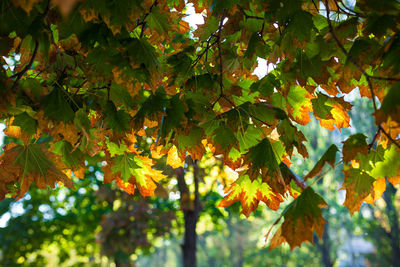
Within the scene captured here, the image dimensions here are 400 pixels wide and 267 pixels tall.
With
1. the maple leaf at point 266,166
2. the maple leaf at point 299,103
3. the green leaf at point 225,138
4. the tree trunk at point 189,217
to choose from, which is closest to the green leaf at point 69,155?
the green leaf at point 225,138

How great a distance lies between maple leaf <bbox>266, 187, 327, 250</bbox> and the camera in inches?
53.8

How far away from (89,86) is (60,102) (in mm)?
608

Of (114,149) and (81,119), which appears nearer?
(81,119)

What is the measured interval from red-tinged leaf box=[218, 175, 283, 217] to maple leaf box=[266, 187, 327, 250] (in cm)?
50

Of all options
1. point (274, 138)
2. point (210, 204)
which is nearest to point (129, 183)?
point (274, 138)

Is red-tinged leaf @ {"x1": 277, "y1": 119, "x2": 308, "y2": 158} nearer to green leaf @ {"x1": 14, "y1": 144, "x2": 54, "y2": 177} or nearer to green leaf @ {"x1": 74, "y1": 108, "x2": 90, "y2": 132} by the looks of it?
green leaf @ {"x1": 74, "y1": 108, "x2": 90, "y2": 132}

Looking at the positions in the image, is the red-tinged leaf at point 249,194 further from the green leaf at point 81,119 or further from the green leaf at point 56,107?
the green leaf at point 56,107

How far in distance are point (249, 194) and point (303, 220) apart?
1.92 ft

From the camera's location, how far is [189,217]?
695cm

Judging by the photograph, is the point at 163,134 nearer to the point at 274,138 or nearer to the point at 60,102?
the point at 60,102

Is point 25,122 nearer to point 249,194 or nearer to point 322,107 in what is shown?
point 249,194

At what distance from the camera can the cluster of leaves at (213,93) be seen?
5.23 feet

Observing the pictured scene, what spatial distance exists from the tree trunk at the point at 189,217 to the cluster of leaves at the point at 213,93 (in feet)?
13.3

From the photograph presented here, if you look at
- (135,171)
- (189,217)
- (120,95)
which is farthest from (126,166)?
(189,217)
